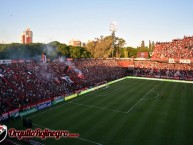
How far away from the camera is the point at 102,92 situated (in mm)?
43094

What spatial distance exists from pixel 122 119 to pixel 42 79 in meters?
21.7

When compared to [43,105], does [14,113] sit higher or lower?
lower

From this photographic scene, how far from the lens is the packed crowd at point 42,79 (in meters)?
33.0

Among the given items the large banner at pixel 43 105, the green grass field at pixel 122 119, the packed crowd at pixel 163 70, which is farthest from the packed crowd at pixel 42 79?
the packed crowd at pixel 163 70

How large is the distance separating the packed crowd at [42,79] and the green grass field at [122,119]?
16.1 ft

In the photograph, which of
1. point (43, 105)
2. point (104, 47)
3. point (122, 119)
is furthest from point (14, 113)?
point (104, 47)

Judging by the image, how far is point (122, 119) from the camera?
27.1 meters

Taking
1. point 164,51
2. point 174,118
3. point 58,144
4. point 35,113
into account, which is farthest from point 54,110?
point 164,51

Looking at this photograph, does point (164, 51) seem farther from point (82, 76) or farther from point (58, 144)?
point (58, 144)

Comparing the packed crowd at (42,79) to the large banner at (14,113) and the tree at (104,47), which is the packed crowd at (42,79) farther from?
the tree at (104,47)

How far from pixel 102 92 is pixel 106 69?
25.8 m

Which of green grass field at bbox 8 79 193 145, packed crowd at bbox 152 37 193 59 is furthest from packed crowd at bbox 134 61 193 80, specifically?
green grass field at bbox 8 79 193 145

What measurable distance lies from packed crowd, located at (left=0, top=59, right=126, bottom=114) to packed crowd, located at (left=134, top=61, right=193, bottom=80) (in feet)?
47.1

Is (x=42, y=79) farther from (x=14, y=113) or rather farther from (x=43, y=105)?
(x=14, y=113)
